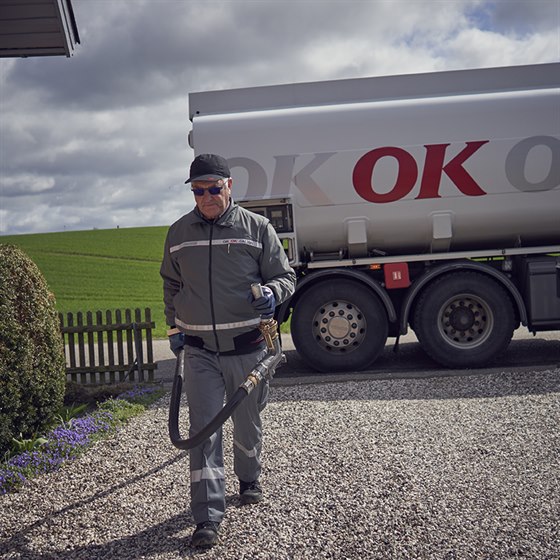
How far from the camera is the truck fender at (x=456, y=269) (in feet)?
29.7

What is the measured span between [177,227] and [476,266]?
5.55 meters

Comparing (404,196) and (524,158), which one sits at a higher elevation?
(524,158)

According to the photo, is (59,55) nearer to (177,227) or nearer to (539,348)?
(177,227)

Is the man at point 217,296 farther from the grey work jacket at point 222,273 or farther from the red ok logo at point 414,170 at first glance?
the red ok logo at point 414,170

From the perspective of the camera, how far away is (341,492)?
4.63 metres

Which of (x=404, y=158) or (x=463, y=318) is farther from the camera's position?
(x=463, y=318)

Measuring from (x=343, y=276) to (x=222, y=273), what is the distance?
4977 millimetres

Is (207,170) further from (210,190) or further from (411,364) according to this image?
(411,364)

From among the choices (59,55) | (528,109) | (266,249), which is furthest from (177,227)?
(528,109)

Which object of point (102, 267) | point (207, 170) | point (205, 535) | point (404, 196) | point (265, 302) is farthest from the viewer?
point (102, 267)

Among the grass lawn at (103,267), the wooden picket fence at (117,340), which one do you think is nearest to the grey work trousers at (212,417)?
the wooden picket fence at (117,340)

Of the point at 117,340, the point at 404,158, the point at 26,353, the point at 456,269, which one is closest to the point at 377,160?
the point at 404,158

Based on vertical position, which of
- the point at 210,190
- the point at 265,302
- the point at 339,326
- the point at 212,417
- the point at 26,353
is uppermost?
the point at 210,190

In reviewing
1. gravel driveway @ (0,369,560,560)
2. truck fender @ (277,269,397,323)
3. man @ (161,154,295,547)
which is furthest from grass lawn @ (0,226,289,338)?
man @ (161,154,295,547)
